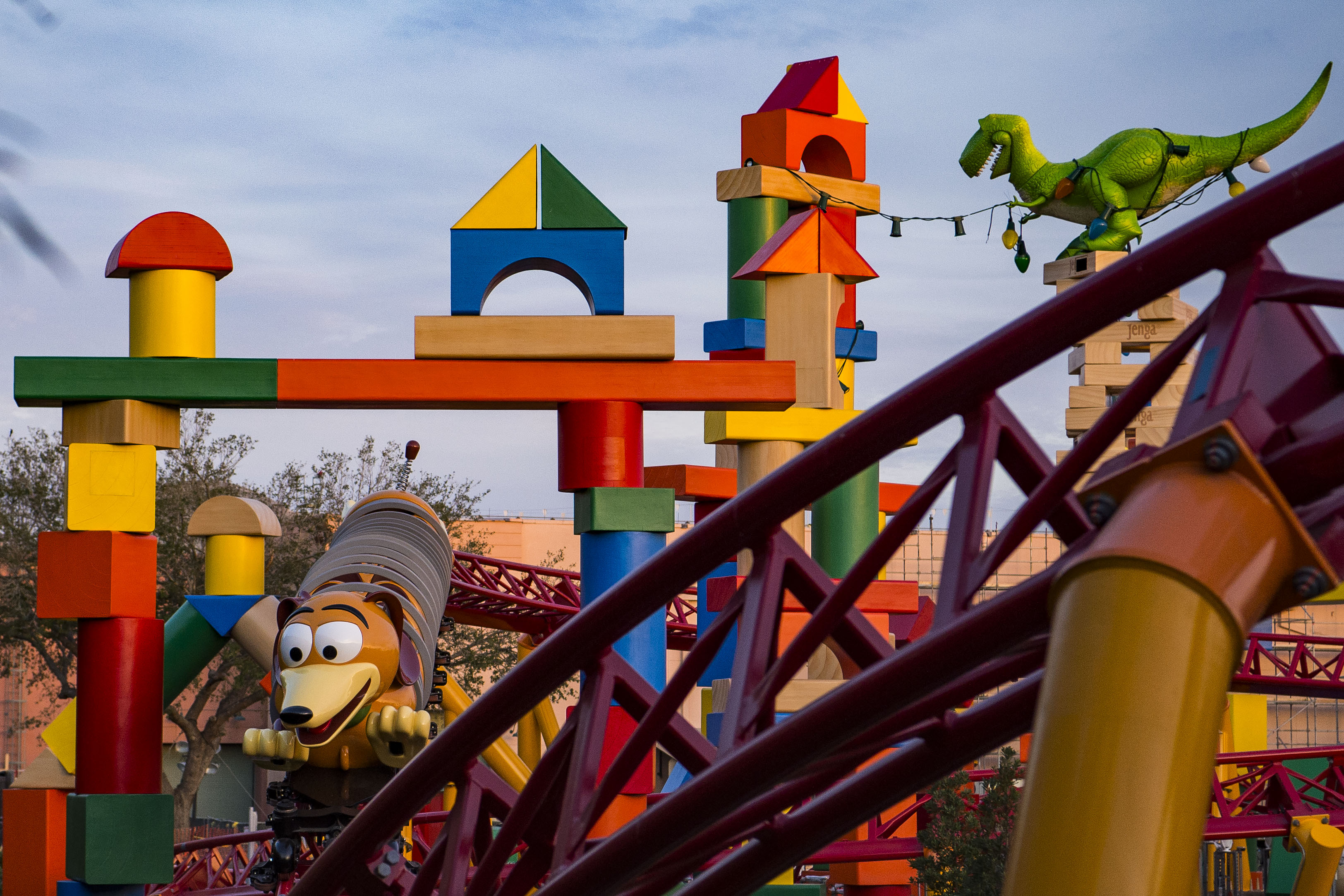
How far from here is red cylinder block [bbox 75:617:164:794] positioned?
950cm

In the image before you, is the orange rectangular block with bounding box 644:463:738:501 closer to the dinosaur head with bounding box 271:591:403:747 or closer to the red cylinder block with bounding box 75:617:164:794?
the dinosaur head with bounding box 271:591:403:747

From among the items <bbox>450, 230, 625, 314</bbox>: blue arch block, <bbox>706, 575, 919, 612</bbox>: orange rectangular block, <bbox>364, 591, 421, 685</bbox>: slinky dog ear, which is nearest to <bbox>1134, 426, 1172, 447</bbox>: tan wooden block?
<bbox>706, 575, 919, 612</bbox>: orange rectangular block

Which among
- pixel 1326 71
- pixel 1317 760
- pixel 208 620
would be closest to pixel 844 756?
pixel 208 620

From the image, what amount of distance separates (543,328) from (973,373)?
5693 millimetres

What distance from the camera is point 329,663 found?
33.1 feet

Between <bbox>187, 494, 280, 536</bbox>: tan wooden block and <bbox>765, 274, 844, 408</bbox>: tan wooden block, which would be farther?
<bbox>187, 494, 280, 536</bbox>: tan wooden block

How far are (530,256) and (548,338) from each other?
0.59m

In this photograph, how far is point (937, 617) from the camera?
4254mm

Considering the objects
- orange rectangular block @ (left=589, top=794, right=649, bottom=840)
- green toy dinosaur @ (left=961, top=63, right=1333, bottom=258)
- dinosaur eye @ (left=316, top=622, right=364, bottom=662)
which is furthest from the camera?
green toy dinosaur @ (left=961, top=63, right=1333, bottom=258)

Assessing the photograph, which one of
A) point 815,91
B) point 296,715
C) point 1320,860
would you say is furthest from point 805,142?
point 1320,860

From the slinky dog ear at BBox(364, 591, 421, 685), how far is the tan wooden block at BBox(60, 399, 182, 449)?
6.47 feet

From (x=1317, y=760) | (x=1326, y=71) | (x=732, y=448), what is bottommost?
(x=1317, y=760)

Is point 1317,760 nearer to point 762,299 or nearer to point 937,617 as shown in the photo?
point 762,299

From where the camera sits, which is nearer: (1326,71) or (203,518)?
(203,518)
